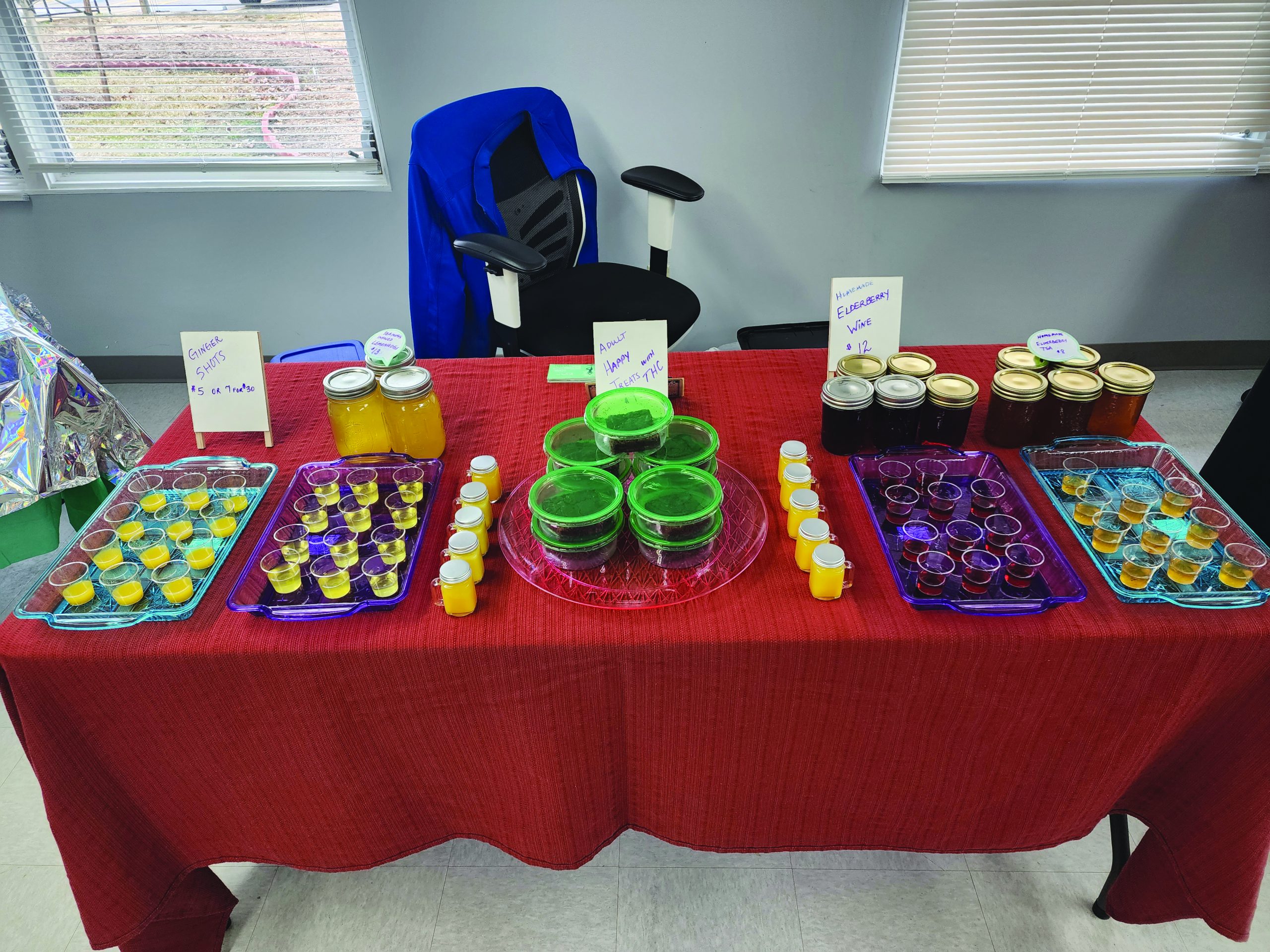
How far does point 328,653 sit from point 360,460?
39 centimetres

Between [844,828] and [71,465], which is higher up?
[71,465]

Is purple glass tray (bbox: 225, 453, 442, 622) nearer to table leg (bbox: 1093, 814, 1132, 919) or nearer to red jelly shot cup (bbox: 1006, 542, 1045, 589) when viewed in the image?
red jelly shot cup (bbox: 1006, 542, 1045, 589)

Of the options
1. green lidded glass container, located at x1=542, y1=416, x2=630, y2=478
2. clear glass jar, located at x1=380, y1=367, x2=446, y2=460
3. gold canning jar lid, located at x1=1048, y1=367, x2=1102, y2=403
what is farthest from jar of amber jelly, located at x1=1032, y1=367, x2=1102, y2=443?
clear glass jar, located at x1=380, y1=367, x2=446, y2=460

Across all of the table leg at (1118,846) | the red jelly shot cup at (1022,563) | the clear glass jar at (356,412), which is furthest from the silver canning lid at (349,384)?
the table leg at (1118,846)

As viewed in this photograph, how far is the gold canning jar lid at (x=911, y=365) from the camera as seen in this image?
4.06ft

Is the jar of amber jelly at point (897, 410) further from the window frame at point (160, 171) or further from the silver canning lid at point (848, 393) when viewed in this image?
the window frame at point (160, 171)

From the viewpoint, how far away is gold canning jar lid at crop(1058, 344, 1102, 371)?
1214 mm

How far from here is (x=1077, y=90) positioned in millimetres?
2418

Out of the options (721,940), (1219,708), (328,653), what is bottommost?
(721,940)

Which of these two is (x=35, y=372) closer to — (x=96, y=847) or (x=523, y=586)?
(x=96, y=847)

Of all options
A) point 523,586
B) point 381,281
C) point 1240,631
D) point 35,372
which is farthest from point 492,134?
point 1240,631

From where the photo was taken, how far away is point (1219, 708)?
99 centimetres

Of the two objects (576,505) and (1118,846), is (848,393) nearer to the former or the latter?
(576,505)

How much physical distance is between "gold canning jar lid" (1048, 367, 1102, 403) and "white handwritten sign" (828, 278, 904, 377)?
0.26m
